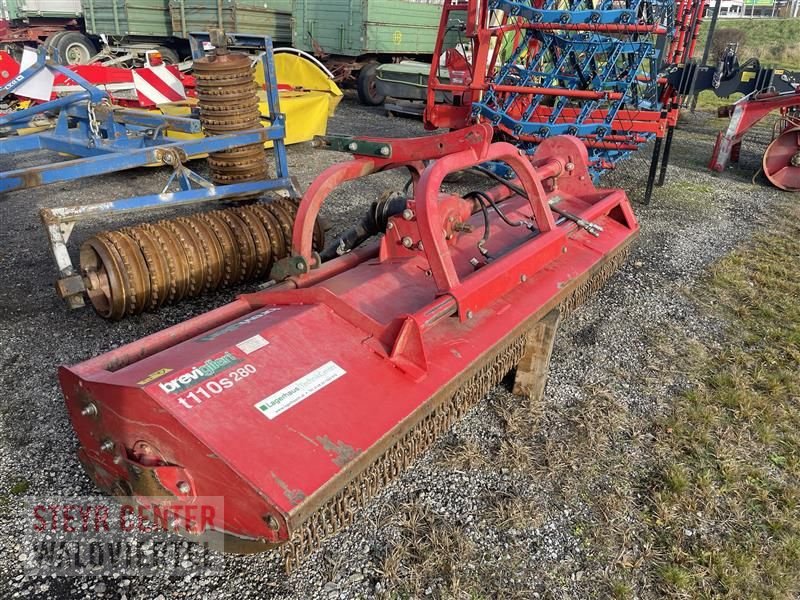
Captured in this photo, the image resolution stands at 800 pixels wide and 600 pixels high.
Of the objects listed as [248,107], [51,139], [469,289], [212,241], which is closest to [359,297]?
[469,289]

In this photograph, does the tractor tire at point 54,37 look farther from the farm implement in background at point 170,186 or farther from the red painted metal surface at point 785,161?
the red painted metal surface at point 785,161

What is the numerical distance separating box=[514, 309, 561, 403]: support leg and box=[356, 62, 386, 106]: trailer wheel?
9.79m

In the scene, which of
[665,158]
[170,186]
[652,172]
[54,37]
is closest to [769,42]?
[665,158]

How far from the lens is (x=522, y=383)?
292 cm

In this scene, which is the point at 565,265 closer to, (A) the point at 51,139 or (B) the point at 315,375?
(B) the point at 315,375

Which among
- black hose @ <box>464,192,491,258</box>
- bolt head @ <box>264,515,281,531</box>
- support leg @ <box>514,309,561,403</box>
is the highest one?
black hose @ <box>464,192,491,258</box>

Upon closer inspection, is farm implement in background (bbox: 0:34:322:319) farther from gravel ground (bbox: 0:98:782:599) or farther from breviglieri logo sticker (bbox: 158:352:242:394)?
breviglieri logo sticker (bbox: 158:352:242:394)

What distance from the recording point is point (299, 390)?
1914mm

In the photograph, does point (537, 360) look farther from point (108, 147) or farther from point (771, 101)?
point (771, 101)

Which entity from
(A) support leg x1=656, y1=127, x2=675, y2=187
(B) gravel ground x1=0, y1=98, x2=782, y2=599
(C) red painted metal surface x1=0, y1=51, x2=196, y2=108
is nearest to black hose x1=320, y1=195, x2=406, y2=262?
(B) gravel ground x1=0, y1=98, x2=782, y2=599

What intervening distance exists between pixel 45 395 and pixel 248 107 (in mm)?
2648

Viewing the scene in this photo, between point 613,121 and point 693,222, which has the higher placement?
point 613,121

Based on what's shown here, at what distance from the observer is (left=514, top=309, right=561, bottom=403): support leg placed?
2785mm

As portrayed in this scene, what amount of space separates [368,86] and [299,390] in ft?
35.8
